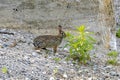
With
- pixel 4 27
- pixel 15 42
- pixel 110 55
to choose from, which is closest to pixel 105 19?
pixel 110 55

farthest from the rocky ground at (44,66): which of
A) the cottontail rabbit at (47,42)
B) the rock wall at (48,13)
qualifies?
the rock wall at (48,13)

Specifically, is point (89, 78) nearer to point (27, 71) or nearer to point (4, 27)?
point (27, 71)

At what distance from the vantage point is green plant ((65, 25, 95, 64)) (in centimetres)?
954

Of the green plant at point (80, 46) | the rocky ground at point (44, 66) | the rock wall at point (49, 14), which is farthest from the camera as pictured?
the rock wall at point (49, 14)

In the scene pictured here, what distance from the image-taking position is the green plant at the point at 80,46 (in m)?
9.54

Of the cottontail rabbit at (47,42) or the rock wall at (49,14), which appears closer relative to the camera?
the cottontail rabbit at (47,42)

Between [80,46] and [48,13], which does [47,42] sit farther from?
[48,13]

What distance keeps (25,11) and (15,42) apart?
2.43 meters

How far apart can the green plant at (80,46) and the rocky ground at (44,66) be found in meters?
0.20

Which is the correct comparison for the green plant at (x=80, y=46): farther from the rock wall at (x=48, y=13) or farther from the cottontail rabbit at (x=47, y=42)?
the rock wall at (x=48, y=13)

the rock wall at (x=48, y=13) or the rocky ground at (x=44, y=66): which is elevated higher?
the rock wall at (x=48, y=13)

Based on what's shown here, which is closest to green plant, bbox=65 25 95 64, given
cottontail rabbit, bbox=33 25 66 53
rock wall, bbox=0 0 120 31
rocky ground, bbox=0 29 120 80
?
rocky ground, bbox=0 29 120 80

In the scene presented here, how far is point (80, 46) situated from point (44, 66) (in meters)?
0.95

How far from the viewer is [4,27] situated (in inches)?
526
